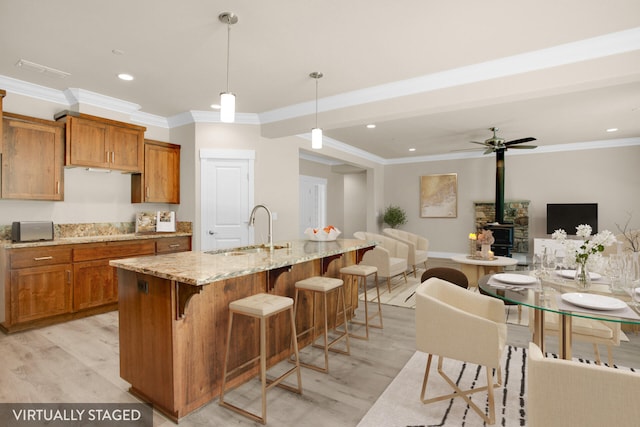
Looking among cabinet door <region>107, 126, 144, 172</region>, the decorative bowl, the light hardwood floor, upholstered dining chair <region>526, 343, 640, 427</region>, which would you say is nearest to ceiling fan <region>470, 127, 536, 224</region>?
the light hardwood floor

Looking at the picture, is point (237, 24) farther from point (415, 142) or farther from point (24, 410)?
point (415, 142)

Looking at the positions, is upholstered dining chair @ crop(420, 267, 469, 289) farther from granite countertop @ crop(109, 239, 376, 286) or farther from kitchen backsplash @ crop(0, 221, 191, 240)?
kitchen backsplash @ crop(0, 221, 191, 240)

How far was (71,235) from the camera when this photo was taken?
425 centimetres

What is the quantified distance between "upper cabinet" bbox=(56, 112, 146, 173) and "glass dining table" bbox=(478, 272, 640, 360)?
4.40 meters

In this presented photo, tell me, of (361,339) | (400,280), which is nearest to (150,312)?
(361,339)

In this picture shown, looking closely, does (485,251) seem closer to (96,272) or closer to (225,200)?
(225,200)

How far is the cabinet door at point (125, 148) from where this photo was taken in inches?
168

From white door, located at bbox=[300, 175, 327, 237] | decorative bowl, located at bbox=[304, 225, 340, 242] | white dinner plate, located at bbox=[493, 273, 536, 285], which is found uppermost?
white door, located at bbox=[300, 175, 327, 237]

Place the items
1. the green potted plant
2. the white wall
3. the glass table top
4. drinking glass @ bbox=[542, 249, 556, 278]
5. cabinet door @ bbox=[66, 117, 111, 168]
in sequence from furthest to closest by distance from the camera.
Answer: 1. the green potted plant
2. the white wall
3. cabinet door @ bbox=[66, 117, 111, 168]
4. drinking glass @ bbox=[542, 249, 556, 278]
5. the glass table top

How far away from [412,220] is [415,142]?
261 cm

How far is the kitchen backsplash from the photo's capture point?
373 centimetres

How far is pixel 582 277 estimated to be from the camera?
2234mm

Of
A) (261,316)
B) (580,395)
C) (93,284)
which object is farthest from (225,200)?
(580,395)

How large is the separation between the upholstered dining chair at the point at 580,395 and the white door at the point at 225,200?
13.8 ft
